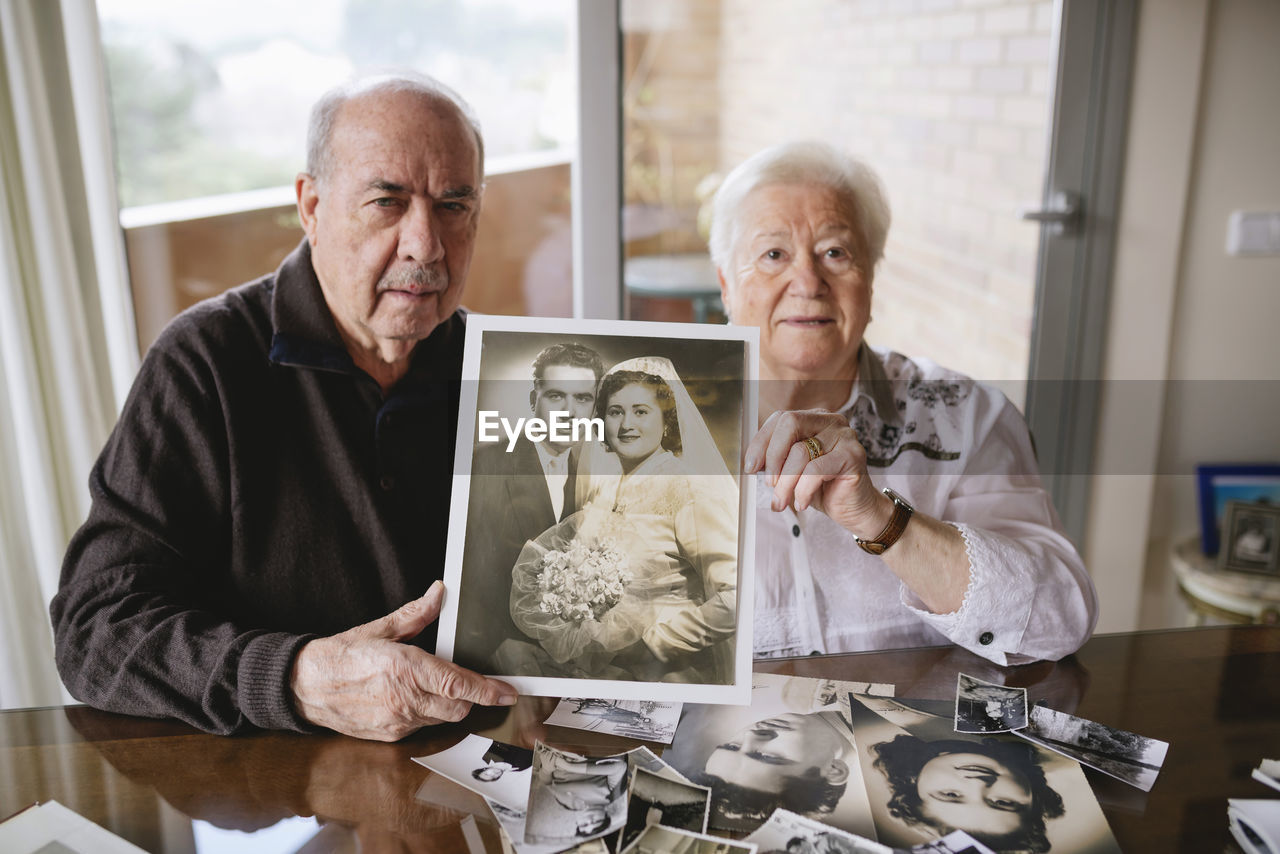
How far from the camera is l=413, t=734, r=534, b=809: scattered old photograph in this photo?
0.87 meters

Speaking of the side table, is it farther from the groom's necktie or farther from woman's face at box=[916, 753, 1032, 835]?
the groom's necktie

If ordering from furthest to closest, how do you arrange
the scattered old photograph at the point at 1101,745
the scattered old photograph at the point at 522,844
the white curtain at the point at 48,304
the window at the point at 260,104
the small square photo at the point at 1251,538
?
the small square photo at the point at 1251,538 → the window at the point at 260,104 → the white curtain at the point at 48,304 → the scattered old photograph at the point at 1101,745 → the scattered old photograph at the point at 522,844

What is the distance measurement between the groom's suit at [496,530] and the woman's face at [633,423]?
0.17 ft

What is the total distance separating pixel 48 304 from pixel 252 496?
96cm

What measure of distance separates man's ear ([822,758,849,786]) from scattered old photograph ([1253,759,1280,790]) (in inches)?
16.6

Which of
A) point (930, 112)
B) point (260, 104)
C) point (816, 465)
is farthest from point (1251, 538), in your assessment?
point (260, 104)

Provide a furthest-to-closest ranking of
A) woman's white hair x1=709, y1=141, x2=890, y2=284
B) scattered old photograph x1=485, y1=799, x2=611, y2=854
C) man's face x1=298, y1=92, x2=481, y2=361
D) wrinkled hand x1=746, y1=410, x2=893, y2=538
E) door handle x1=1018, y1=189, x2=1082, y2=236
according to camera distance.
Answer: door handle x1=1018, y1=189, x2=1082, y2=236
woman's white hair x1=709, y1=141, x2=890, y2=284
man's face x1=298, y1=92, x2=481, y2=361
wrinkled hand x1=746, y1=410, x2=893, y2=538
scattered old photograph x1=485, y1=799, x2=611, y2=854

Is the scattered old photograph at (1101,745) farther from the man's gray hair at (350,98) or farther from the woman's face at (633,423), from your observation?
the man's gray hair at (350,98)

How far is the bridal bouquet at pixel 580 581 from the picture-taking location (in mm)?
973

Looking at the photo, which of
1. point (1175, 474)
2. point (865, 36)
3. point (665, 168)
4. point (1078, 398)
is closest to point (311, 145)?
point (665, 168)

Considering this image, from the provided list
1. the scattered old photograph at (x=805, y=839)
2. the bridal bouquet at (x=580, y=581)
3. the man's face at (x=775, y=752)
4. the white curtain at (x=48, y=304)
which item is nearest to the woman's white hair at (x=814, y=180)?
the bridal bouquet at (x=580, y=581)

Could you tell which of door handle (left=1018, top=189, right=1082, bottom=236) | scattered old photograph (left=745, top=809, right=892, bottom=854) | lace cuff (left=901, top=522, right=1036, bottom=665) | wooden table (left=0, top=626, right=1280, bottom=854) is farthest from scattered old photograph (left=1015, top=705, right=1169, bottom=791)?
door handle (left=1018, top=189, right=1082, bottom=236)

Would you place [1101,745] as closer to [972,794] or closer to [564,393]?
[972,794]

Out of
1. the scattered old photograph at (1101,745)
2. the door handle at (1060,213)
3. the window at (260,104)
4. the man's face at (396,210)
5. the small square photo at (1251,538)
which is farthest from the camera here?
the door handle at (1060,213)
